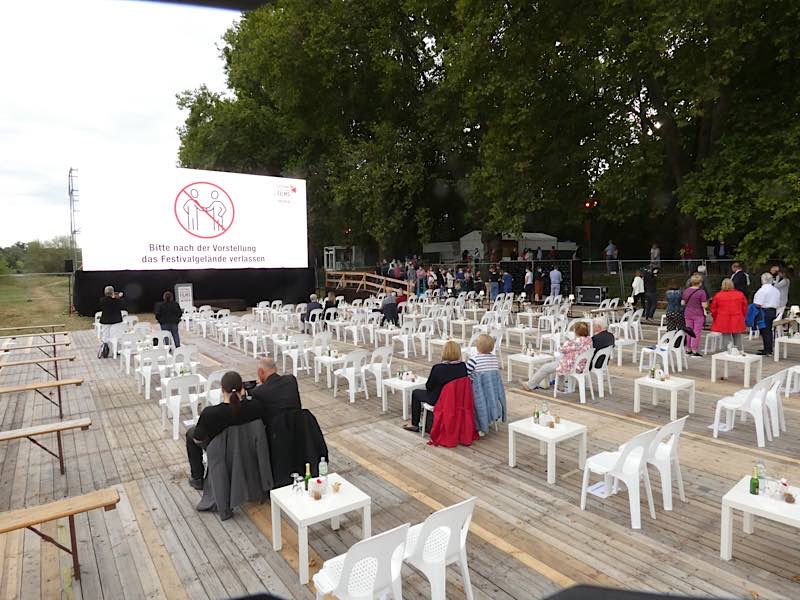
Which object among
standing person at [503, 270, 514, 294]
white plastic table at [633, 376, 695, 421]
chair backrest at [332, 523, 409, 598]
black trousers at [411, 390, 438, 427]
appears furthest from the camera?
standing person at [503, 270, 514, 294]

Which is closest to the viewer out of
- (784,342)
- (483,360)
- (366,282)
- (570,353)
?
(483,360)

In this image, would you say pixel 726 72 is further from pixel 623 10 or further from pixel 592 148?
pixel 592 148

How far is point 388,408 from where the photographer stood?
794 centimetres

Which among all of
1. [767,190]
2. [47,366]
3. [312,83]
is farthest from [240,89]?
[767,190]

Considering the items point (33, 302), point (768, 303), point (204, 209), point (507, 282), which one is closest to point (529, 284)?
point (507, 282)

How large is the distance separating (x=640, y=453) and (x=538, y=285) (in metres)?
16.7

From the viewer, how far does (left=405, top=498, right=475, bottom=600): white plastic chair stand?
3.18m

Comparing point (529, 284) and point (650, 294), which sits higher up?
point (529, 284)

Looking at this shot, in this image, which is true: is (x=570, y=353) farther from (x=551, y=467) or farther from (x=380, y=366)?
(x=551, y=467)

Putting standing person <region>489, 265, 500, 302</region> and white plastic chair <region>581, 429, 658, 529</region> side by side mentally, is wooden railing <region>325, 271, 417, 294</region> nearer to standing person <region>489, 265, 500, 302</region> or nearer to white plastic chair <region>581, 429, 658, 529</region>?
standing person <region>489, 265, 500, 302</region>

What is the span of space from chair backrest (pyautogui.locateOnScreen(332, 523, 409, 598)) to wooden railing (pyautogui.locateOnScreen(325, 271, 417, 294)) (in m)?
18.5

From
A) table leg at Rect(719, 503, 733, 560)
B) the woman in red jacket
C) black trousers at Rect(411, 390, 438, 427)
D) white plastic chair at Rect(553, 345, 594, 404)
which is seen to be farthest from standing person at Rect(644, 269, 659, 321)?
table leg at Rect(719, 503, 733, 560)

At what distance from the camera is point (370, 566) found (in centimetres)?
289

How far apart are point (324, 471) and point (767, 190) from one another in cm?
1529
